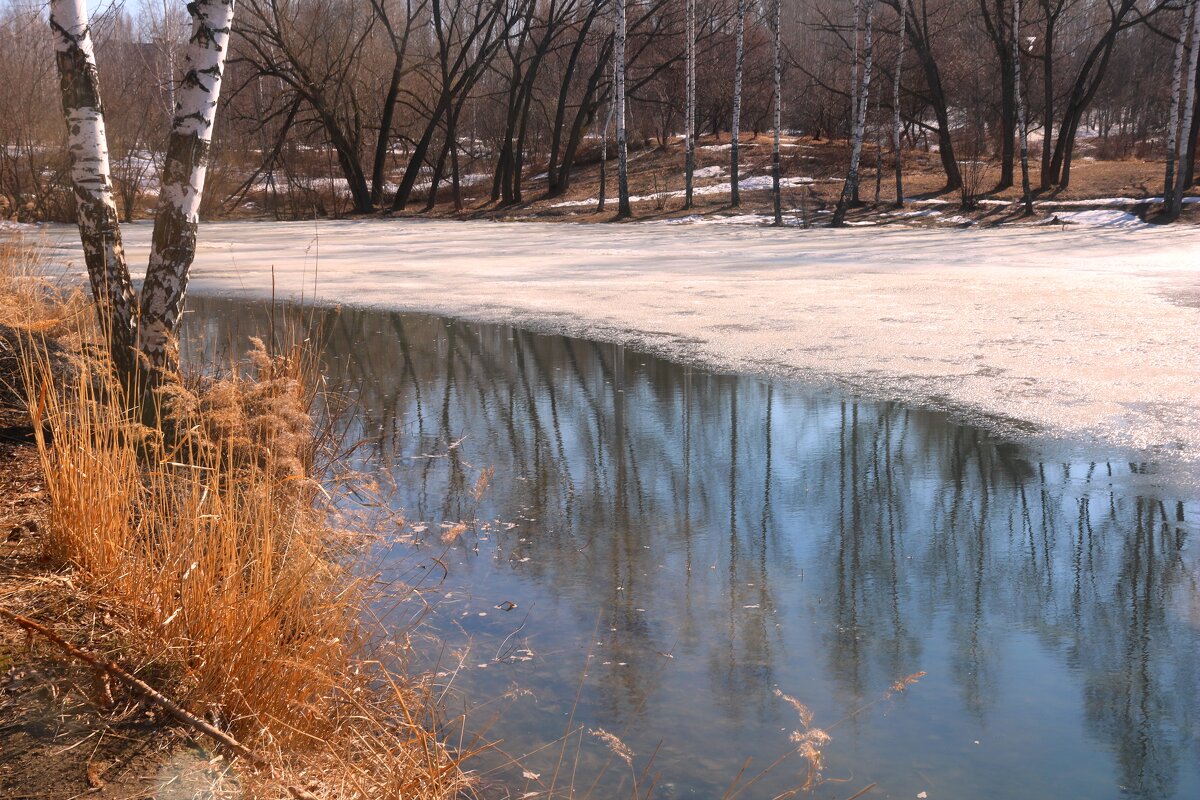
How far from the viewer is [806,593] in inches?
177

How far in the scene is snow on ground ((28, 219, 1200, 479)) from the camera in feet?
24.0

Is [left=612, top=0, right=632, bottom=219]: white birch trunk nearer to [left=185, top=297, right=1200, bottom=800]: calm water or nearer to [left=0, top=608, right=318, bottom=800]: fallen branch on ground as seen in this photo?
[left=185, top=297, right=1200, bottom=800]: calm water

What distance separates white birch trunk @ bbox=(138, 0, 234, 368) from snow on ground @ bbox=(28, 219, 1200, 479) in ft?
11.3

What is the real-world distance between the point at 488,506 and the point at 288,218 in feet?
84.0

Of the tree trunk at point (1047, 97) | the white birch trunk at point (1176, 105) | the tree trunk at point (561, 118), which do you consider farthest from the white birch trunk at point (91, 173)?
the tree trunk at point (561, 118)

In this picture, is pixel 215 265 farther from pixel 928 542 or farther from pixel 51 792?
pixel 51 792

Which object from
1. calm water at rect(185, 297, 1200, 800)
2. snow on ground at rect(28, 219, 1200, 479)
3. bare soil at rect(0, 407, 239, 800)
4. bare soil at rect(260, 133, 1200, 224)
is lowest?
calm water at rect(185, 297, 1200, 800)

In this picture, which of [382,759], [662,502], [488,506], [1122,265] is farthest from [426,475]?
[1122,265]

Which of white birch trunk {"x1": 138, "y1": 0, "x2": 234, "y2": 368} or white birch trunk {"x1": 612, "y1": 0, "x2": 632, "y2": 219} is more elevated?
white birch trunk {"x1": 612, "y1": 0, "x2": 632, "y2": 219}

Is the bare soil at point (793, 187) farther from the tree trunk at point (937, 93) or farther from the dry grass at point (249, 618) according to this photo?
the dry grass at point (249, 618)

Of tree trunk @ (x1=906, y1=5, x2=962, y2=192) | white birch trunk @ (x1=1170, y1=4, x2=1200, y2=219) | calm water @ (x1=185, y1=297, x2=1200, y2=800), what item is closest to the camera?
calm water @ (x1=185, y1=297, x2=1200, y2=800)

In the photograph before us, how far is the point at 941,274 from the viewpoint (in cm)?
1277

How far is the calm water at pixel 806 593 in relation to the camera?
3.42 m

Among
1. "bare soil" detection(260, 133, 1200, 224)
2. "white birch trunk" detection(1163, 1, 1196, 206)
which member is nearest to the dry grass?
"bare soil" detection(260, 133, 1200, 224)
